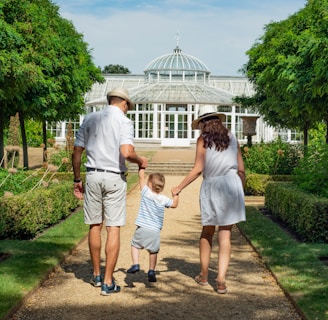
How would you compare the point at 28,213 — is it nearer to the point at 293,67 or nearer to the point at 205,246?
the point at 205,246

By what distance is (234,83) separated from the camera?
47906mm

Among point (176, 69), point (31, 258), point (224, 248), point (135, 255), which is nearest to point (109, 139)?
point (135, 255)

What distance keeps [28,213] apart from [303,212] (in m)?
3.42

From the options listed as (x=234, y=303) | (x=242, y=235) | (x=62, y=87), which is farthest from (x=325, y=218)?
(x=62, y=87)

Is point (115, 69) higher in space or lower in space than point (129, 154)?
higher

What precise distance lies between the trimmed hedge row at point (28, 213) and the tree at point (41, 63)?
4.68 meters

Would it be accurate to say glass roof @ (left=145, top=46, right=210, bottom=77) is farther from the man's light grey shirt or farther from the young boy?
the man's light grey shirt

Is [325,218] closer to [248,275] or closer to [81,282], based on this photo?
[248,275]

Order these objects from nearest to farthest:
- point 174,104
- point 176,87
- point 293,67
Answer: point 293,67 → point 174,104 → point 176,87

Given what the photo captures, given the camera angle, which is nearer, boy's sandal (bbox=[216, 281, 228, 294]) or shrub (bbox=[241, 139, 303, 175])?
boy's sandal (bbox=[216, 281, 228, 294])

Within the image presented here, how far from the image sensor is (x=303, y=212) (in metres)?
8.61

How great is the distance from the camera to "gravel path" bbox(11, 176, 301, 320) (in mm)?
5024

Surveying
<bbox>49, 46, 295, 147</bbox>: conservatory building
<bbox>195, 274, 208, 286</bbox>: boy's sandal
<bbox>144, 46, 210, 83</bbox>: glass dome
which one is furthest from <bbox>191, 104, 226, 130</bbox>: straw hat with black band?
<bbox>144, 46, 210, 83</bbox>: glass dome

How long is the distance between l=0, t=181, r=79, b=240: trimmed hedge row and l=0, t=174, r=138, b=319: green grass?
0.18 meters
